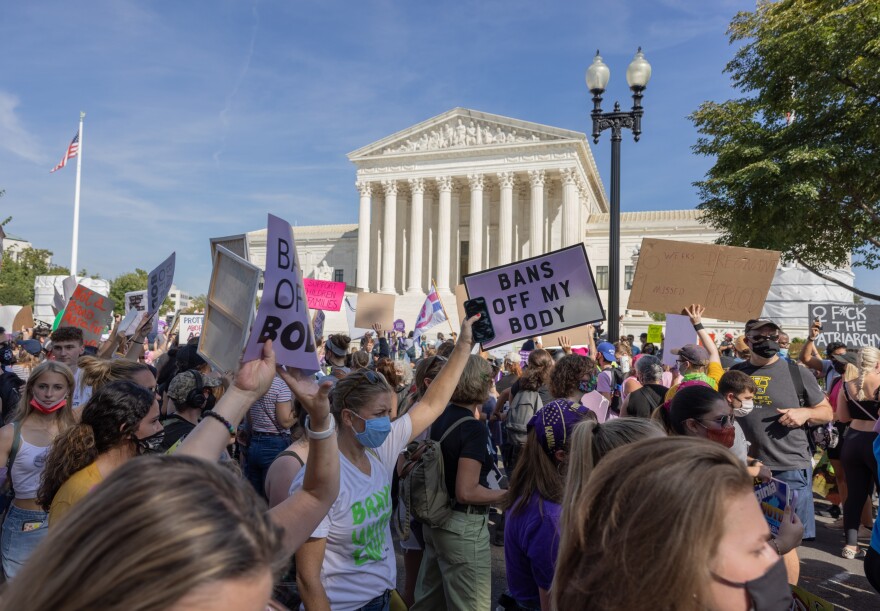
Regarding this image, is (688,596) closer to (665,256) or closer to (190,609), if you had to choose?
(190,609)

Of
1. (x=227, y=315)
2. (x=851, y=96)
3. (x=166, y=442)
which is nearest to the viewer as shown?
(x=227, y=315)

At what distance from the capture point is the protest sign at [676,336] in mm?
7617

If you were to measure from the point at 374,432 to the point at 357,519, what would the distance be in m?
0.37

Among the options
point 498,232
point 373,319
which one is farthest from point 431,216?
point 373,319

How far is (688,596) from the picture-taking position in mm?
1265

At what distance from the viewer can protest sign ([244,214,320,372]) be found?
239 centimetres

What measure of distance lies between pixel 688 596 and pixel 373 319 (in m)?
13.4

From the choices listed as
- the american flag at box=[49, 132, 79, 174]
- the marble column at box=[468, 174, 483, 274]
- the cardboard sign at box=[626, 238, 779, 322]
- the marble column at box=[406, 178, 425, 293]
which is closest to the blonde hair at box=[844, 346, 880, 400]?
the cardboard sign at box=[626, 238, 779, 322]

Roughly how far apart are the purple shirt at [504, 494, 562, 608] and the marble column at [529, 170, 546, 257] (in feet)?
153

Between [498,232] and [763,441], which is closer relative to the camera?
[763,441]

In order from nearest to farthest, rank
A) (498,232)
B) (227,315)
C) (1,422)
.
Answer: (227,315) → (1,422) → (498,232)

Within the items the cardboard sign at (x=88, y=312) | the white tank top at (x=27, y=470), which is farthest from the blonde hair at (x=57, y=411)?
the cardboard sign at (x=88, y=312)

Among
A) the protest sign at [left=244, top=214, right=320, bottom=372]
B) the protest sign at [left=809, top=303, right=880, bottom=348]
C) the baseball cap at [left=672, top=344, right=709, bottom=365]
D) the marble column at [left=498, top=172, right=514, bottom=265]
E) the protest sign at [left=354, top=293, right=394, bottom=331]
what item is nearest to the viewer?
the protest sign at [left=244, top=214, right=320, bottom=372]

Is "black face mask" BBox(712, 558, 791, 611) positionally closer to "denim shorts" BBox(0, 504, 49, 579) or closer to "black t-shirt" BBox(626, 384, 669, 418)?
"denim shorts" BBox(0, 504, 49, 579)
